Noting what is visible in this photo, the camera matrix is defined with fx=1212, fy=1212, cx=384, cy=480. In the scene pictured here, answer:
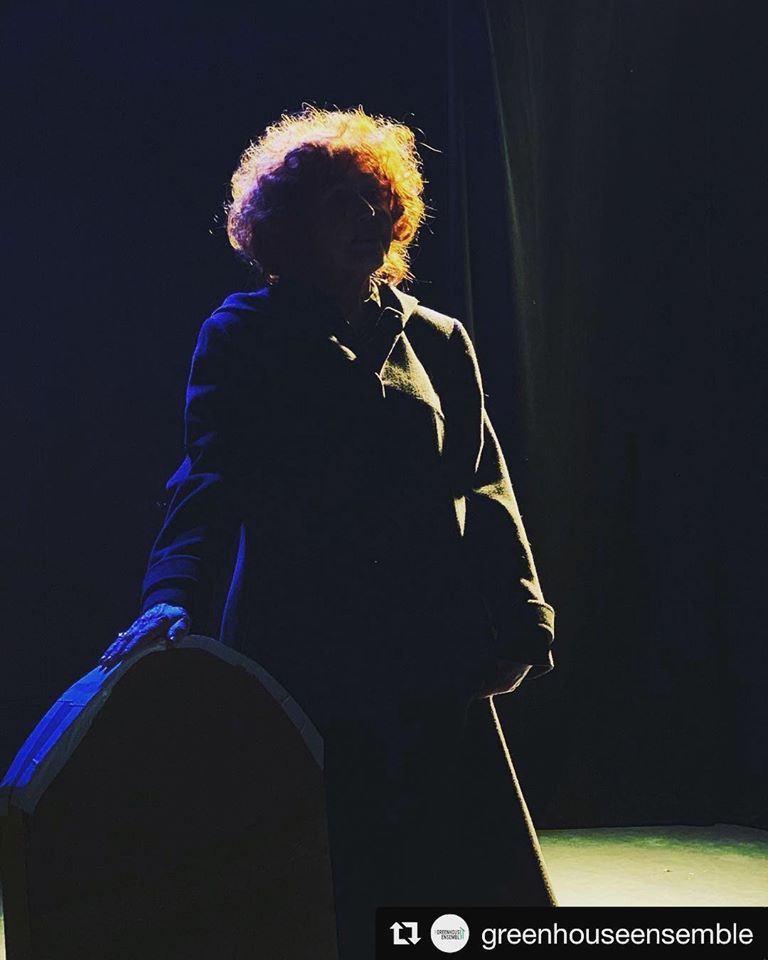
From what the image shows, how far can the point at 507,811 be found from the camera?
1.50m

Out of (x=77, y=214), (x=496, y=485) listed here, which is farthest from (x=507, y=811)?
(x=77, y=214)

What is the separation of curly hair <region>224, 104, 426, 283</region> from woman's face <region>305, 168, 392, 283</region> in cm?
1

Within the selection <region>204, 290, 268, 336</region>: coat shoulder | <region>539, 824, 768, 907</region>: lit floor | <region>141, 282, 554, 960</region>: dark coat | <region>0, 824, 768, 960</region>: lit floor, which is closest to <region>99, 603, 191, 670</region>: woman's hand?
<region>141, 282, 554, 960</region>: dark coat

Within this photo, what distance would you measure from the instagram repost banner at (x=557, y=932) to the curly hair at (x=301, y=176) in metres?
0.80

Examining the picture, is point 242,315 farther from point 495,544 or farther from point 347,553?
point 495,544

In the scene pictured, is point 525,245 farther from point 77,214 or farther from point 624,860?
point 624,860

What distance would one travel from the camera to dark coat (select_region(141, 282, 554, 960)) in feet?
4.55

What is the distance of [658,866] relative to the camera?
2672 millimetres

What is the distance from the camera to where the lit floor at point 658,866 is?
2.41 metres

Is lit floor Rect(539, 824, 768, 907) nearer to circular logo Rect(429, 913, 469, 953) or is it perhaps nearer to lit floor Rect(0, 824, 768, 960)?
lit floor Rect(0, 824, 768, 960)

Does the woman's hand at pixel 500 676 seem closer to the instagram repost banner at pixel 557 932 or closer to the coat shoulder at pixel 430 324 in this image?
the instagram repost banner at pixel 557 932

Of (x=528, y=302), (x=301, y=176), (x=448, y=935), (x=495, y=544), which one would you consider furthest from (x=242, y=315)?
(x=528, y=302)

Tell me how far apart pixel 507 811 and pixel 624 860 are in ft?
4.50

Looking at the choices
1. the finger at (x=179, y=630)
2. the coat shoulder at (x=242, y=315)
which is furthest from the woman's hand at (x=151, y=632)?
the coat shoulder at (x=242, y=315)
